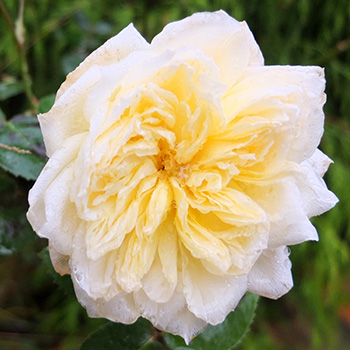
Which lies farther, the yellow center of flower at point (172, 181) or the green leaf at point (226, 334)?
the green leaf at point (226, 334)

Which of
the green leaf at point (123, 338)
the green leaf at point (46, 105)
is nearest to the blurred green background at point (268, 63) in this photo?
the green leaf at point (46, 105)

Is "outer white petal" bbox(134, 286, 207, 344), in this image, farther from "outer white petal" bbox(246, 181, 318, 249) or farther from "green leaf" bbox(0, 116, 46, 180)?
"green leaf" bbox(0, 116, 46, 180)

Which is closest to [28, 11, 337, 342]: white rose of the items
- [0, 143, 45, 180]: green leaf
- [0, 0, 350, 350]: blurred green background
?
[0, 143, 45, 180]: green leaf

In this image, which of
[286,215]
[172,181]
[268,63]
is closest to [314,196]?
[286,215]

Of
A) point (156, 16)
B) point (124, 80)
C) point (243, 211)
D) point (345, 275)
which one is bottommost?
point (345, 275)

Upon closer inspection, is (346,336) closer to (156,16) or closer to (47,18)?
(156,16)

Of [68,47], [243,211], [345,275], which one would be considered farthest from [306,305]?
[243,211]

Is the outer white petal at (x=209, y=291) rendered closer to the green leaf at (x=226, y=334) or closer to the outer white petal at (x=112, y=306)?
the outer white petal at (x=112, y=306)
